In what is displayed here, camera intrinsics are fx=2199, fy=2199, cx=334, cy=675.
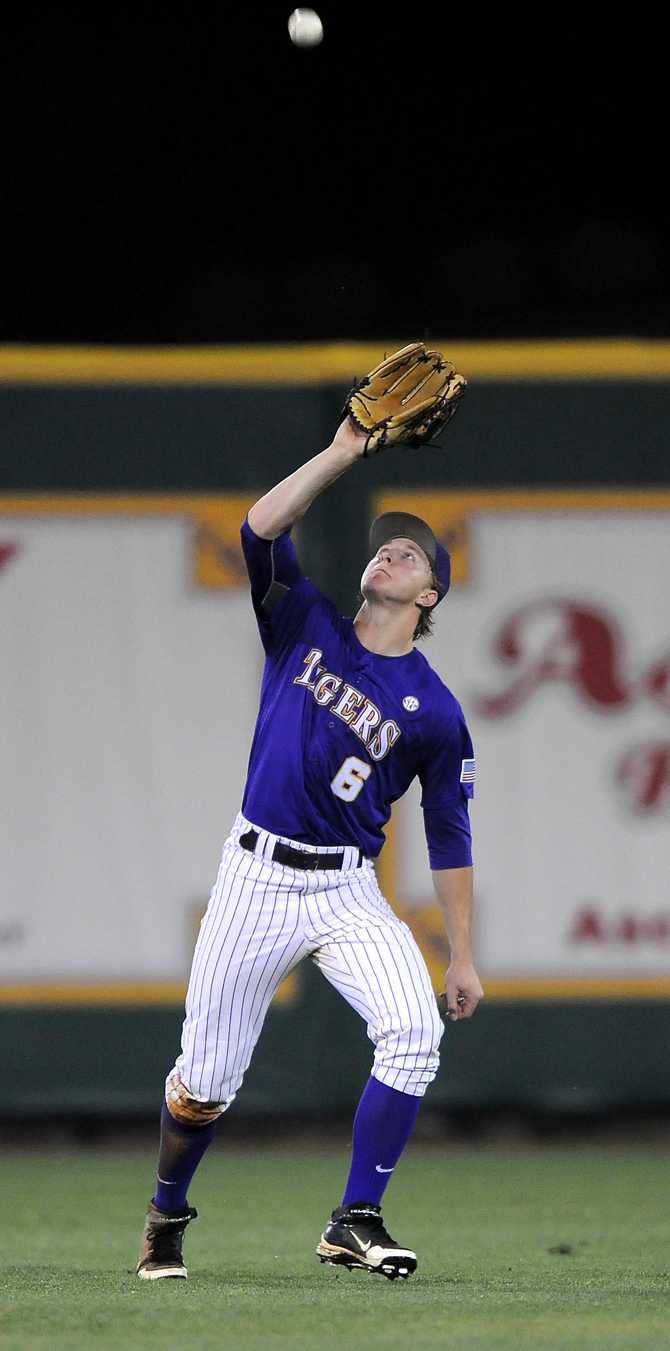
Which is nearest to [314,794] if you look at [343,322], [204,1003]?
[204,1003]

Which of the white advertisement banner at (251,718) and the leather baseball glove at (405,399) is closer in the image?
the leather baseball glove at (405,399)

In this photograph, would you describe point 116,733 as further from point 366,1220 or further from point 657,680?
point 366,1220

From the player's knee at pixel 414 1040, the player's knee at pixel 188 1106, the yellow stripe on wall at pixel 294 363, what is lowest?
the player's knee at pixel 188 1106

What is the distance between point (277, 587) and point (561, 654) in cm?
293

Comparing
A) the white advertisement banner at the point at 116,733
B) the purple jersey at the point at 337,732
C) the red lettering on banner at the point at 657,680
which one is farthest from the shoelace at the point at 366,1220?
the red lettering on banner at the point at 657,680

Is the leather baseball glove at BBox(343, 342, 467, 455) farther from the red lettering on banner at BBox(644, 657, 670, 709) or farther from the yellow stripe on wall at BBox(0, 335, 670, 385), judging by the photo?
the red lettering on banner at BBox(644, 657, 670, 709)

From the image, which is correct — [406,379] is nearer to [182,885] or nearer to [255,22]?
[182,885]

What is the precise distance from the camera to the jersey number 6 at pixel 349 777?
175 inches

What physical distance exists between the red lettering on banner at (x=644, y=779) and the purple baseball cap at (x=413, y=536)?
2.73 metres

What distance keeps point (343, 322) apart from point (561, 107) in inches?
64.6

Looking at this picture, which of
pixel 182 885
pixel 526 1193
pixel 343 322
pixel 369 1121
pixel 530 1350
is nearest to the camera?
pixel 530 1350

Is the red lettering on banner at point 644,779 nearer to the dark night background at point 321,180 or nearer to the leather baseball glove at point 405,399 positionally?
the leather baseball glove at point 405,399

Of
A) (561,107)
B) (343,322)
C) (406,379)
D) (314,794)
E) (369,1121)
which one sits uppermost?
(561,107)

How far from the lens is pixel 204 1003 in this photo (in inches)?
172
